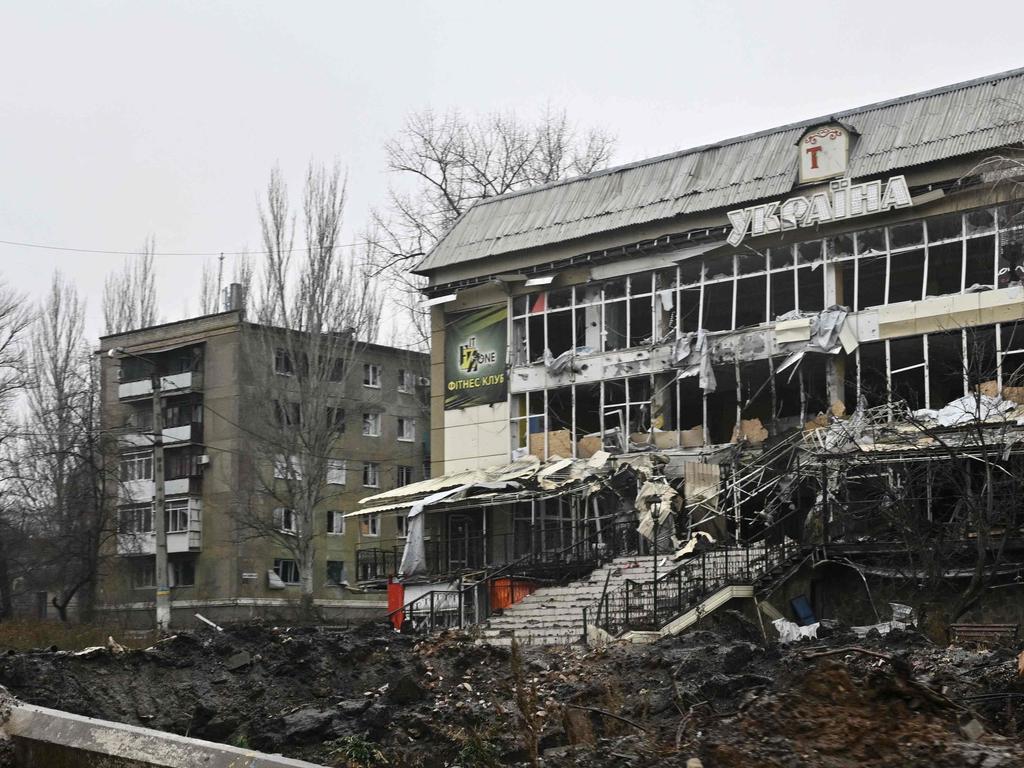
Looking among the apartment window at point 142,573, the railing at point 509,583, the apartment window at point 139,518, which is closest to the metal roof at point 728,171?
the railing at point 509,583

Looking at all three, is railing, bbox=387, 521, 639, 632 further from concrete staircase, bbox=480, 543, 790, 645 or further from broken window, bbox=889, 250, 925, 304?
broken window, bbox=889, 250, 925, 304

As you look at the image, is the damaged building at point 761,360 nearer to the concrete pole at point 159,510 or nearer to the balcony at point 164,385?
the concrete pole at point 159,510

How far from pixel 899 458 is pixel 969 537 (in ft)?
6.95

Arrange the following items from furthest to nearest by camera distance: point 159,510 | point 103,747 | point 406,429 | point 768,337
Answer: point 406,429, point 159,510, point 768,337, point 103,747

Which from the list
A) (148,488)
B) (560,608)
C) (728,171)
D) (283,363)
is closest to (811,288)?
(728,171)

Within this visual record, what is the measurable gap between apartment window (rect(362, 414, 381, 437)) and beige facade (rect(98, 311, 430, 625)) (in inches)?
3.0

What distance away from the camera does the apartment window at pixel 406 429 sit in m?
67.1

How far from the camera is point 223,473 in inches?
2445

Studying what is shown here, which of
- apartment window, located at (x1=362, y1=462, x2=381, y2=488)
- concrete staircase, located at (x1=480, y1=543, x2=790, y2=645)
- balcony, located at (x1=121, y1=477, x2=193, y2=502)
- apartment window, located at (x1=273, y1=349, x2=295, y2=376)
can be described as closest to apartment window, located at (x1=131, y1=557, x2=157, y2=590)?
balcony, located at (x1=121, y1=477, x2=193, y2=502)

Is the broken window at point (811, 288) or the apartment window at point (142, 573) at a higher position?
the broken window at point (811, 288)

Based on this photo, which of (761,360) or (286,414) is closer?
(761,360)

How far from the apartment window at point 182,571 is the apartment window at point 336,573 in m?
6.18

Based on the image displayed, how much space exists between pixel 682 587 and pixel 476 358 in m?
14.5

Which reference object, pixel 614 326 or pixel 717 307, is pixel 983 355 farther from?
pixel 614 326
